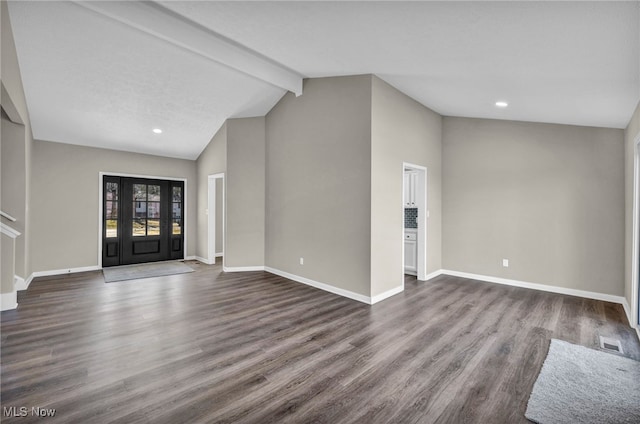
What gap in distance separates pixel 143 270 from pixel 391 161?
5306mm

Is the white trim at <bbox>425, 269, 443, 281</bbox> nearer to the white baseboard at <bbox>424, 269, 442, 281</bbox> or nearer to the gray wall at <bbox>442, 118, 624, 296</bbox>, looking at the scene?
the white baseboard at <bbox>424, 269, 442, 281</bbox>

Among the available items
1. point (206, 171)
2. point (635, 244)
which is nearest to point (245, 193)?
point (206, 171)

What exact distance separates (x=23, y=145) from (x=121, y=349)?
3681mm

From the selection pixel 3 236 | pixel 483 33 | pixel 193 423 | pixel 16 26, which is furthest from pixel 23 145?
pixel 483 33

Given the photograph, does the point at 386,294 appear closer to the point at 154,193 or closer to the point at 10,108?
the point at 10,108

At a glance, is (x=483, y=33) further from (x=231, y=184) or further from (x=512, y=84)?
(x=231, y=184)

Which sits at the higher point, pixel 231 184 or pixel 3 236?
pixel 231 184

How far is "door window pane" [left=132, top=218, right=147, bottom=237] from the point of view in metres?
6.55

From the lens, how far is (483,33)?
2338 millimetres

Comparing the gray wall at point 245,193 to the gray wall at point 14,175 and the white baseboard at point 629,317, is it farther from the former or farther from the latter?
the white baseboard at point 629,317

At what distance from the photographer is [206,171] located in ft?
22.4

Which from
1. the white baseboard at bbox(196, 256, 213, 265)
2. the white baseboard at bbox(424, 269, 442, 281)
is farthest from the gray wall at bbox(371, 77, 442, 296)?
the white baseboard at bbox(196, 256, 213, 265)

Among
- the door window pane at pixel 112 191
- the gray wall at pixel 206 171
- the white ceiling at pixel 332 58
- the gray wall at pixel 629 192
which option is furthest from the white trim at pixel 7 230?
the gray wall at pixel 629 192

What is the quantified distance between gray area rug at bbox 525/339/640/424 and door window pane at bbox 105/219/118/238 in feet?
24.2
